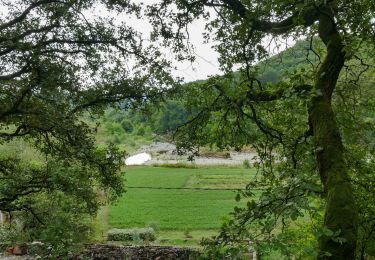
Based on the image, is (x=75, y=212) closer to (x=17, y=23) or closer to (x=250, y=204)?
(x=17, y=23)

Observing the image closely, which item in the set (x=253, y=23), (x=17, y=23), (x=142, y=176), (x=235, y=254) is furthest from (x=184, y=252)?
(x=142, y=176)

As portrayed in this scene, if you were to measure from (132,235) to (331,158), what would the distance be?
17.2 metres

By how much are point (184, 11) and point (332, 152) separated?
2640 mm

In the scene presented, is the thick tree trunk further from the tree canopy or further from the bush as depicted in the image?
the bush

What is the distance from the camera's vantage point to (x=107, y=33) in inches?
225

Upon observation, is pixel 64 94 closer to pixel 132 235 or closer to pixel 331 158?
pixel 331 158

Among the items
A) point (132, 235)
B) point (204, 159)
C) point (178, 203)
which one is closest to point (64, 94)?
point (132, 235)

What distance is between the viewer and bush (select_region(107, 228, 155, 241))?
18.4 meters

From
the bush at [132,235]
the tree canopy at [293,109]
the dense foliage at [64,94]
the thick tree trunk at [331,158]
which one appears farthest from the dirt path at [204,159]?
the thick tree trunk at [331,158]

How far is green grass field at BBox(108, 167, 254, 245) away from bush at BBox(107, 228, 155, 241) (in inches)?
23.4

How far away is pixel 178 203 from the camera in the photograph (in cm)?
2805

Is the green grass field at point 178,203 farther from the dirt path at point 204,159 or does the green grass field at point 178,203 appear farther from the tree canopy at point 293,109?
the tree canopy at point 293,109

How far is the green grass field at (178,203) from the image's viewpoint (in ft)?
69.3

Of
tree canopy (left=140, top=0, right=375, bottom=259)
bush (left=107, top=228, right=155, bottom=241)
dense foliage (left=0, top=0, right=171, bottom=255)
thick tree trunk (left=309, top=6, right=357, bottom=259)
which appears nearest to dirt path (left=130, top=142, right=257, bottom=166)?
bush (left=107, top=228, right=155, bottom=241)
